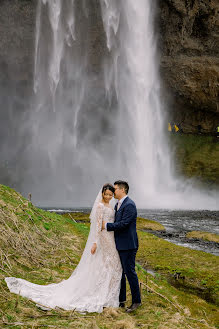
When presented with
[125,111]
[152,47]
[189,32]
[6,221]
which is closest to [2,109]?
[125,111]

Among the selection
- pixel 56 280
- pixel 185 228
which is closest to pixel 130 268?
pixel 56 280

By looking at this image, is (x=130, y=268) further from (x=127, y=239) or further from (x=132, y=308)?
(x=132, y=308)

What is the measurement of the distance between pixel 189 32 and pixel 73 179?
2421 centimetres

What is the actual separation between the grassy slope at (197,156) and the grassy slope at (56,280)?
114ft

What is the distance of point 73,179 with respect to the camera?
43.3m

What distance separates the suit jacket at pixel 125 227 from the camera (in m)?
5.72

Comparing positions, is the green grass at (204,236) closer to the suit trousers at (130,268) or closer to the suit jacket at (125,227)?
the suit trousers at (130,268)

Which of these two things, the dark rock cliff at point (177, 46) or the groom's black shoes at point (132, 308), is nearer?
the groom's black shoes at point (132, 308)

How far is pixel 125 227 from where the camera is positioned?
5.72m

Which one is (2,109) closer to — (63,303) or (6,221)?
(6,221)

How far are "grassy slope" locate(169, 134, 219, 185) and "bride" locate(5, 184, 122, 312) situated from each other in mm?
41291

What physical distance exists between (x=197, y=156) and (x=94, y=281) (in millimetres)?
42946

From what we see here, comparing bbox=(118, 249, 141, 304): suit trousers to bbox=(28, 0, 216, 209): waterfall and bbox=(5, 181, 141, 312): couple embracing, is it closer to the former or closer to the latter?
bbox=(5, 181, 141, 312): couple embracing

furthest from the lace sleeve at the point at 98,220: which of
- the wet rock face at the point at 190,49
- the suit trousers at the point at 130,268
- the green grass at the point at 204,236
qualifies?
the wet rock face at the point at 190,49
